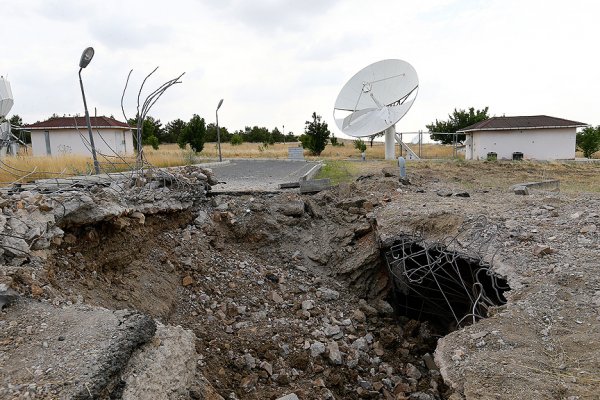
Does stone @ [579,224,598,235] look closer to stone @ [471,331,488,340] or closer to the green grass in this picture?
stone @ [471,331,488,340]

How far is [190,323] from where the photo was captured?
16.9 feet

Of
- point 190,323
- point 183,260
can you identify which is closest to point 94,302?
point 190,323

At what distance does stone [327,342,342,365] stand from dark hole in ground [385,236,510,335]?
51.1 inches

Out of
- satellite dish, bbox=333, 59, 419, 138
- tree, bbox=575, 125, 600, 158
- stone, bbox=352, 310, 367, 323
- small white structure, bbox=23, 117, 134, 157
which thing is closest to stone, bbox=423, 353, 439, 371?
stone, bbox=352, 310, 367, 323

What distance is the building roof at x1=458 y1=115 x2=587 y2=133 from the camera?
90.3ft

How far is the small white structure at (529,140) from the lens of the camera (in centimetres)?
2766

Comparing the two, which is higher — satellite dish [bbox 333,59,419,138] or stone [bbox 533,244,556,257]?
satellite dish [bbox 333,59,419,138]

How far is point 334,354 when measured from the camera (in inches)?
205

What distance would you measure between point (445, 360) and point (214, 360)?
2.27 meters

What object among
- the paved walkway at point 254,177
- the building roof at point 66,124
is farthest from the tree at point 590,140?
the building roof at point 66,124

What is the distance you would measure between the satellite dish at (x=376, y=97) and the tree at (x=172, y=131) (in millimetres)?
27387

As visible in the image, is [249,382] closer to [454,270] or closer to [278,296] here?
[278,296]

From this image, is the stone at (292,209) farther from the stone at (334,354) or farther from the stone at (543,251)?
the stone at (543,251)

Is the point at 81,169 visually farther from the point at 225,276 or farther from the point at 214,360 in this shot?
the point at 214,360
